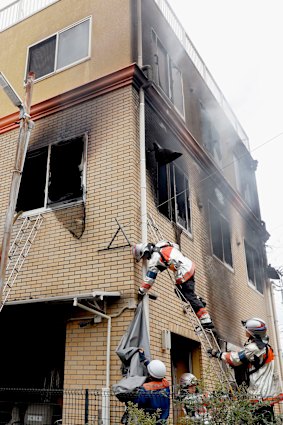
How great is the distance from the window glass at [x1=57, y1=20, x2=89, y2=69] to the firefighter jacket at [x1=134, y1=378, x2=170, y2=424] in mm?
6734

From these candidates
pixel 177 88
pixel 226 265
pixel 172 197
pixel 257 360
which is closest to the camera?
pixel 257 360

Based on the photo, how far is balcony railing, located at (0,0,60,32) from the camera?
410 inches

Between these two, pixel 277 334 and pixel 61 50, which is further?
pixel 277 334

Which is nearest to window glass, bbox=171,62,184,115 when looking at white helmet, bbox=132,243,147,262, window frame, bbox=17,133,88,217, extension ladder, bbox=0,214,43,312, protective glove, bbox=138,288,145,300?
window frame, bbox=17,133,88,217

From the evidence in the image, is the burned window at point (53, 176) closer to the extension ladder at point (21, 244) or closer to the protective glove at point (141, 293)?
the extension ladder at point (21, 244)

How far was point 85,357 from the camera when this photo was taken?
636cm

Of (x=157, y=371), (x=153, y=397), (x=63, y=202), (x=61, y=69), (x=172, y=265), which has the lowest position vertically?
(x=153, y=397)

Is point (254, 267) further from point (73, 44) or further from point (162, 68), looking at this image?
point (73, 44)

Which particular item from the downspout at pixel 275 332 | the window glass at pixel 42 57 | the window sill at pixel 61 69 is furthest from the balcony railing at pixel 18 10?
the downspout at pixel 275 332

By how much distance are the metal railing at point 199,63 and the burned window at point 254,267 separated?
4.17 m

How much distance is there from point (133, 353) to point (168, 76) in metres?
6.84

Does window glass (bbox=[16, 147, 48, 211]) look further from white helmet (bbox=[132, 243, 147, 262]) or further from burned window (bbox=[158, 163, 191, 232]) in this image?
white helmet (bbox=[132, 243, 147, 262])

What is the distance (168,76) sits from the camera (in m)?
10.1

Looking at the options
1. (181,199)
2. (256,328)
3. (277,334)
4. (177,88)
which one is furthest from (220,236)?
(256,328)
